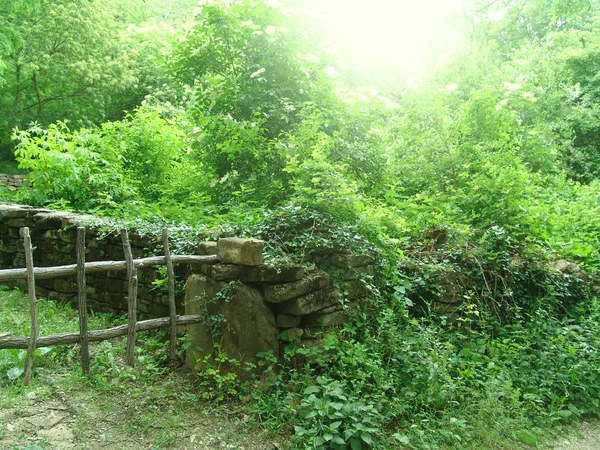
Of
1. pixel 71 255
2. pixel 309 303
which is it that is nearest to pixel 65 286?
pixel 71 255

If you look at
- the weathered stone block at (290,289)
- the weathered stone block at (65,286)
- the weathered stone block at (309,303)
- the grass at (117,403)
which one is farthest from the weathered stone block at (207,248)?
the weathered stone block at (65,286)

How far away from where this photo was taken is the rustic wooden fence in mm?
4003

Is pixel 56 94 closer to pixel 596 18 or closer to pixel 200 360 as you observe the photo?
pixel 200 360

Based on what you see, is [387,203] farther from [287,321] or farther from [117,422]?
[117,422]

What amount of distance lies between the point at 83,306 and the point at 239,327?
1.35 metres

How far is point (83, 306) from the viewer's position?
13.7ft

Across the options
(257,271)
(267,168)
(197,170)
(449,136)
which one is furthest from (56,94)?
(257,271)

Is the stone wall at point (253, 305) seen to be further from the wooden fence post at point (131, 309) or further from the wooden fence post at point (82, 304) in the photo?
the wooden fence post at point (82, 304)

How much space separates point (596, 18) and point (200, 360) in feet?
52.6

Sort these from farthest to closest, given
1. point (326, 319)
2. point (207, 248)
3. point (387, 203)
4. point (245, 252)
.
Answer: point (387, 203)
point (207, 248)
point (326, 319)
point (245, 252)

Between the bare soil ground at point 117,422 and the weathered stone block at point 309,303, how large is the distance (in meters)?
1.03

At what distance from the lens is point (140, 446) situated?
3.68m

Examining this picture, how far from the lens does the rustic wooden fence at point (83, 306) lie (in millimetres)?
4003

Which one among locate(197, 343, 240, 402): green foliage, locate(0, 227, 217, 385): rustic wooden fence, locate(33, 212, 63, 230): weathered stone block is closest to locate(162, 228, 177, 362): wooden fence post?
locate(0, 227, 217, 385): rustic wooden fence
